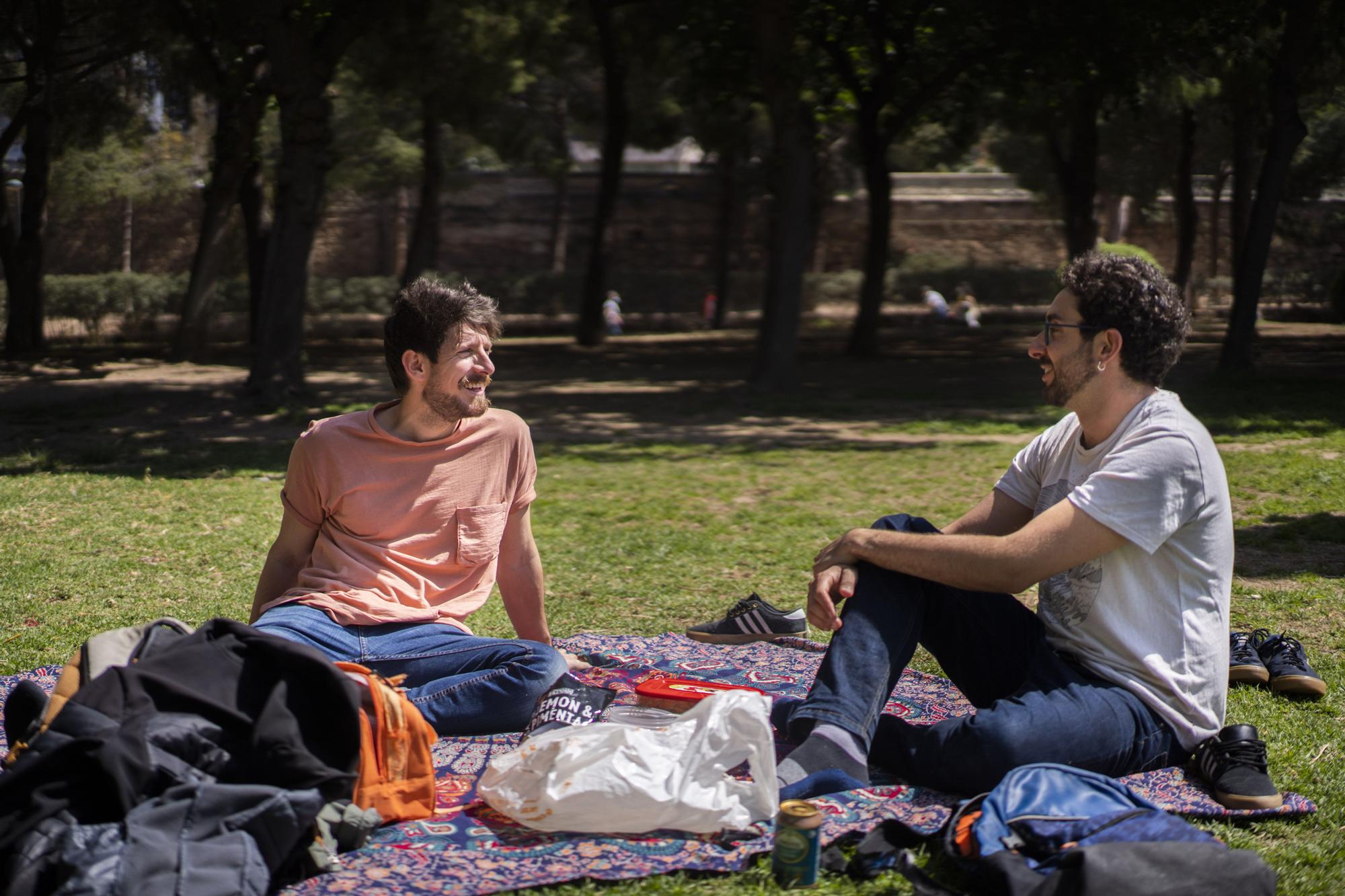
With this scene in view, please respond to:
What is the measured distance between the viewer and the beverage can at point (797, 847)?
289cm

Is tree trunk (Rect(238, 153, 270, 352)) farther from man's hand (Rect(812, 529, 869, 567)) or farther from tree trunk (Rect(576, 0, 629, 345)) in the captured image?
man's hand (Rect(812, 529, 869, 567))

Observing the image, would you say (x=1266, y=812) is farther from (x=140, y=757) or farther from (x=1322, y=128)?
(x=1322, y=128)

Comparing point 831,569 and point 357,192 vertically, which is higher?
point 357,192

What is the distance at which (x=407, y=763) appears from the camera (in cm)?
319

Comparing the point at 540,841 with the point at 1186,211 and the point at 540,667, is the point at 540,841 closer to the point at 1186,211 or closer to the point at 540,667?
the point at 540,667

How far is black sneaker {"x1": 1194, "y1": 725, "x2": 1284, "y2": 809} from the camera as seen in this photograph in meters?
3.29

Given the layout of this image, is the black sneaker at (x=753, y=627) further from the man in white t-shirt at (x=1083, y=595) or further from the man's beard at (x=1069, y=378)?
the man's beard at (x=1069, y=378)

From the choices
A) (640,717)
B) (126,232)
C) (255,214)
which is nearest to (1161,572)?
(640,717)

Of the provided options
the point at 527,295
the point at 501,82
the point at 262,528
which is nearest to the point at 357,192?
the point at 527,295

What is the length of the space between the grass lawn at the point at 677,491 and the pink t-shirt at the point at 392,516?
1180 millimetres

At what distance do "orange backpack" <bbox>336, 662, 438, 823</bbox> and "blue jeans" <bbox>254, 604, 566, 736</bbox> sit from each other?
47cm

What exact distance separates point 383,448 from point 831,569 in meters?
1.37

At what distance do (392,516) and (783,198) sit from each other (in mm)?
11345

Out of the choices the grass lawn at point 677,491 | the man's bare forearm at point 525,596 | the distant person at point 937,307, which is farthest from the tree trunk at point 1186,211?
the man's bare forearm at point 525,596
